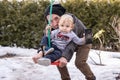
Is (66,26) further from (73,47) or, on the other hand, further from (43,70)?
(43,70)

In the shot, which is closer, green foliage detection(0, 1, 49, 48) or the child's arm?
the child's arm

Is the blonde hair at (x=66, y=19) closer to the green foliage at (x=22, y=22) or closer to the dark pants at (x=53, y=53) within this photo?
the dark pants at (x=53, y=53)

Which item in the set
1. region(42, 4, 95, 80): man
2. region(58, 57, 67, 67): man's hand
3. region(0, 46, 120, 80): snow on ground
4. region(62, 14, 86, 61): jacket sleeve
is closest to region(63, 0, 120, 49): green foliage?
region(0, 46, 120, 80): snow on ground

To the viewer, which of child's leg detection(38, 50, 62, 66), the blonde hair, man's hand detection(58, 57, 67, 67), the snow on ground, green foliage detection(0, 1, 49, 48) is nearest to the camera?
child's leg detection(38, 50, 62, 66)

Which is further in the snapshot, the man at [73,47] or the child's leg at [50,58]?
the man at [73,47]

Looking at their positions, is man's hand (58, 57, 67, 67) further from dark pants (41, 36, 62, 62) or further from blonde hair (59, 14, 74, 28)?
blonde hair (59, 14, 74, 28)

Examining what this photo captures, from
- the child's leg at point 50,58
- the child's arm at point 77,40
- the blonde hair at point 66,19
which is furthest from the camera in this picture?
the child's arm at point 77,40

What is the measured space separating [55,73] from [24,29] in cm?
414

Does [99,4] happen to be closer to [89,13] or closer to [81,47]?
[89,13]

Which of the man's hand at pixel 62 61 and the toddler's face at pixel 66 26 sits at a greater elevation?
the toddler's face at pixel 66 26

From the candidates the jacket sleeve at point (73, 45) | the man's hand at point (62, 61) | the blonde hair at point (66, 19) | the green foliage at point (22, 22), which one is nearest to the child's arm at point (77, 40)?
the jacket sleeve at point (73, 45)

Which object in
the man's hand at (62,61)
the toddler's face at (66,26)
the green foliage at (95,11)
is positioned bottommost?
the green foliage at (95,11)

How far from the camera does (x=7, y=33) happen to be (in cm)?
1212

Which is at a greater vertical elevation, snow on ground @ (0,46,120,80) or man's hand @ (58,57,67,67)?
man's hand @ (58,57,67,67)
